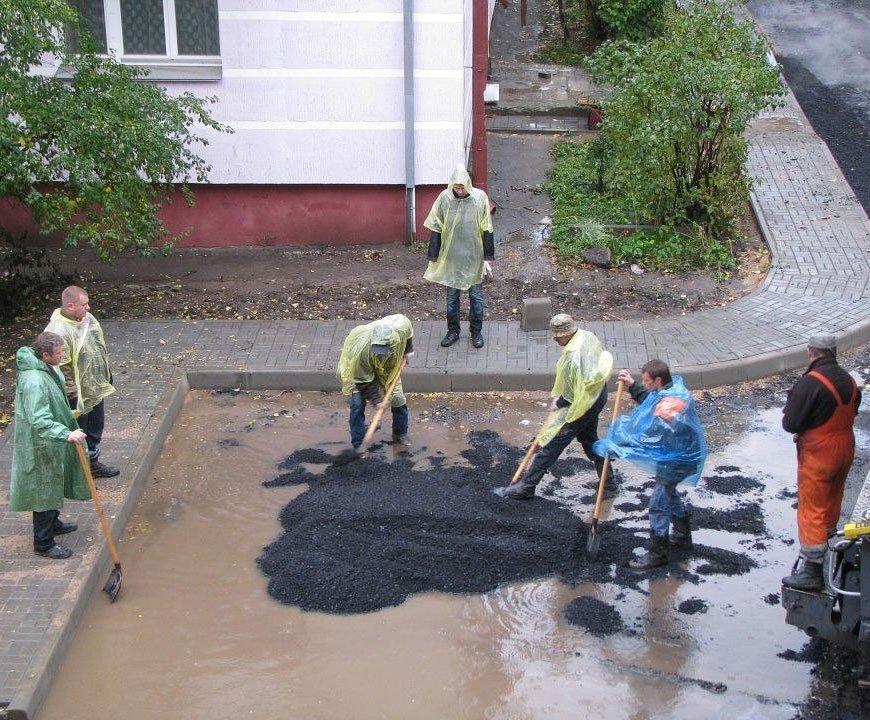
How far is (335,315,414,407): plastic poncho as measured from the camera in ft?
25.8

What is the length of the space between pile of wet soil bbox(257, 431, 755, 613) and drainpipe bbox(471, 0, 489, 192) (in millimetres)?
5879

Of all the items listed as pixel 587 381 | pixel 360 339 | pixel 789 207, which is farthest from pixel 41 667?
pixel 789 207

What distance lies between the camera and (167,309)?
36.3ft

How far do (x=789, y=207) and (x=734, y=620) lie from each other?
26.4 ft

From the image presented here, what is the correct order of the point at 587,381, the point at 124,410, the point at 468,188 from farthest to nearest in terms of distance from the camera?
the point at 468,188 < the point at 124,410 < the point at 587,381

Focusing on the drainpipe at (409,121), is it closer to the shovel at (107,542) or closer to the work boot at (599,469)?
the work boot at (599,469)

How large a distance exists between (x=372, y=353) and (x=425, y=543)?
5.12 ft

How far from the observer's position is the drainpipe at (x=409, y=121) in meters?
11.5

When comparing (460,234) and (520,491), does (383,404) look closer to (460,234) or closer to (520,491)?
(520,491)

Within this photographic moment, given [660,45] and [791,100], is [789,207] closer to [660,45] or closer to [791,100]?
[660,45]

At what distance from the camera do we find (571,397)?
7324 mm

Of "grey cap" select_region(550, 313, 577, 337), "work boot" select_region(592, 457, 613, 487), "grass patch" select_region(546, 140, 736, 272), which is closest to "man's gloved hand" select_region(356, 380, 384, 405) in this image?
"grey cap" select_region(550, 313, 577, 337)

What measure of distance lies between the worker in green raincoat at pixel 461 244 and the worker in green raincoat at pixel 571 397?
2.64 metres

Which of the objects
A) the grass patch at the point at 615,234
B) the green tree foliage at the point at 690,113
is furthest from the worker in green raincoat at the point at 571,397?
the green tree foliage at the point at 690,113
